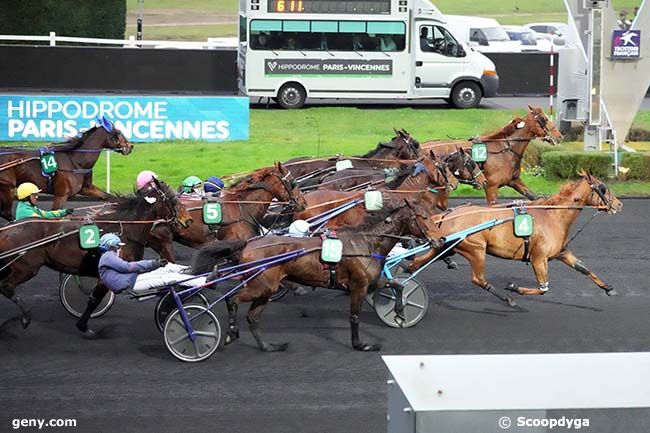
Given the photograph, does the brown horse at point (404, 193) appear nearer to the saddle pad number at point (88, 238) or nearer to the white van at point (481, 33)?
the saddle pad number at point (88, 238)

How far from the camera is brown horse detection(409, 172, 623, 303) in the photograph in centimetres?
1169

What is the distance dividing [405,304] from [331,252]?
1.37 m

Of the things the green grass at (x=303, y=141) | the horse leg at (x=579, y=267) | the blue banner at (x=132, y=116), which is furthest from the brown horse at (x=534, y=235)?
the blue banner at (x=132, y=116)

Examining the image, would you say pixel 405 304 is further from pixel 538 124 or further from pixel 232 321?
pixel 538 124

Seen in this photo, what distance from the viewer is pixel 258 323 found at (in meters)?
10.3

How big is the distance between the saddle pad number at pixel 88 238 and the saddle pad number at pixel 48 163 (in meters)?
4.23

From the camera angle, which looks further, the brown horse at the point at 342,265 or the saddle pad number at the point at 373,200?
the saddle pad number at the point at 373,200

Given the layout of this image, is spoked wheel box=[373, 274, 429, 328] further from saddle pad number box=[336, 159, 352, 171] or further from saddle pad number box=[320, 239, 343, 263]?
saddle pad number box=[336, 159, 352, 171]

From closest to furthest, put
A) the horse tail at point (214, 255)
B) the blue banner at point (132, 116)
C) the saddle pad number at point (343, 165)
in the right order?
the horse tail at point (214, 255), the saddle pad number at point (343, 165), the blue banner at point (132, 116)

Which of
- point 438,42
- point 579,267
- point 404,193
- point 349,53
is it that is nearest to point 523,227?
point 579,267

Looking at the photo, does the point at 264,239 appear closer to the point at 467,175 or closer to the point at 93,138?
the point at 467,175

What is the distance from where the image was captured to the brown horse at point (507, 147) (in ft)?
50.6

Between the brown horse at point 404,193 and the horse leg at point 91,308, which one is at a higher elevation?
the brown horse at point 404,193

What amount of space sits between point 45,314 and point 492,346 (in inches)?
176
